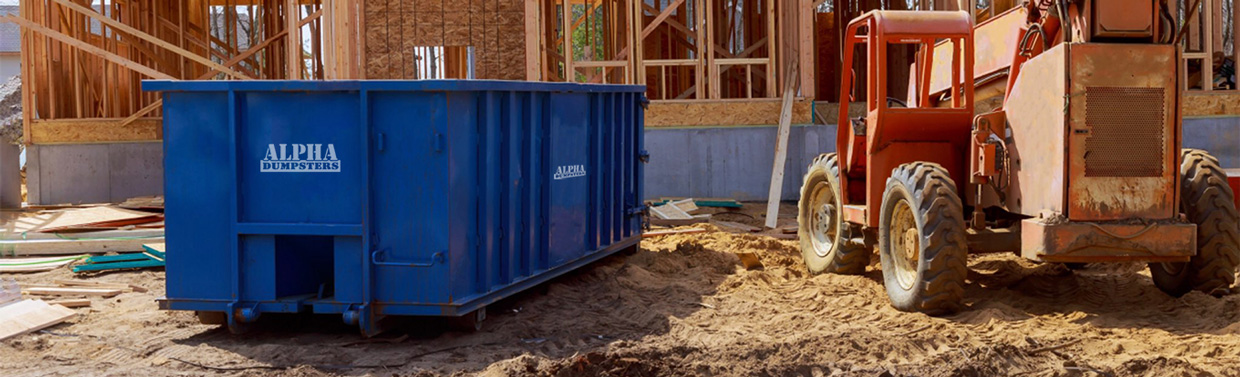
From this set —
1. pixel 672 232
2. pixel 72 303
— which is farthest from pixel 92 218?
pixel 672 232

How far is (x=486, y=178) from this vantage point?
25.8ft

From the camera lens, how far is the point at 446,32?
60.3 ft

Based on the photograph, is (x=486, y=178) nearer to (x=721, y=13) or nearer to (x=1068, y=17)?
(x=1068, y=17)

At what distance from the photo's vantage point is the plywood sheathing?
18.3m

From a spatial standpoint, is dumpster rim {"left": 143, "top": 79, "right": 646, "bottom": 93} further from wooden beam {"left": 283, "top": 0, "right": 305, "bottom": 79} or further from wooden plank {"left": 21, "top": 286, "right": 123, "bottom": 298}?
wooden beam {"left": 283, "top": 0, "right": 305, "bottom": 79}

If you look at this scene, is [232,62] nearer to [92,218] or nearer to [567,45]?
[567,45]

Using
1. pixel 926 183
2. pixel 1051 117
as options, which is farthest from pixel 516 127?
pixel 1051 117

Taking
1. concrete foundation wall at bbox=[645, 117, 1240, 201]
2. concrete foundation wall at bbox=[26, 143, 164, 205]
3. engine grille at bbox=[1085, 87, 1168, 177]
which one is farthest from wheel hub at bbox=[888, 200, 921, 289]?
concrete foundation wall at bbox=[26, 143, 164, 205]

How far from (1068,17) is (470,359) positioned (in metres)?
4.62

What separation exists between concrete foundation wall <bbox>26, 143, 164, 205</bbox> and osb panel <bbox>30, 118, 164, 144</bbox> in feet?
0.35

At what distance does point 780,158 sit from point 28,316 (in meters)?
10.5

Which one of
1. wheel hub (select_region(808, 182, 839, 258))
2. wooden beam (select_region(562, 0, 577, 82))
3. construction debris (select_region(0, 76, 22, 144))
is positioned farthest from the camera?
construction debris (select_region(0, 76, 22, 144))

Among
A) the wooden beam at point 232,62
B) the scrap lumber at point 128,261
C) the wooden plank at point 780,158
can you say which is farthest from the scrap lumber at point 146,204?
the wooden plank at point 780,158

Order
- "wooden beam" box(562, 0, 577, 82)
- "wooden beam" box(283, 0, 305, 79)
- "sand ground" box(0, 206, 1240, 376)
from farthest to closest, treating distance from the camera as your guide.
A: "wooden beam" box(562, 0, 577, 82), "wooden beam" box(283, 0, 305, 79), "sand ground" box(0, 206, 1240, 376)
